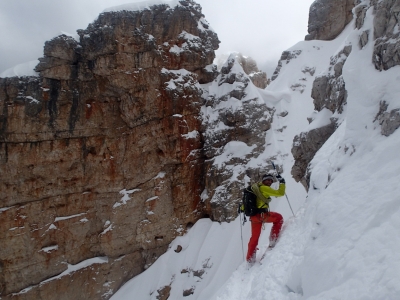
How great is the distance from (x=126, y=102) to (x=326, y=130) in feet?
58.6

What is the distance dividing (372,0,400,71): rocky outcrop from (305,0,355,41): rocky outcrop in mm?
36475

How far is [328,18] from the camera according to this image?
39625 mm

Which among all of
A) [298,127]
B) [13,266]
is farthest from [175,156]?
[13,266]

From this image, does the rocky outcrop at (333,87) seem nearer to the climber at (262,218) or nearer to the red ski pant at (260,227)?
the climber at (262,218)

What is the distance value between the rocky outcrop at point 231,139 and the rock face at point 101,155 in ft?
4.76

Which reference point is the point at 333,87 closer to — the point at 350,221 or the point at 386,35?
the point at 386,35

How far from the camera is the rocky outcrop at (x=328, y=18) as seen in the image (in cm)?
3797

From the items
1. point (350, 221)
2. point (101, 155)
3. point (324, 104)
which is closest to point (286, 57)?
point (101, 155)

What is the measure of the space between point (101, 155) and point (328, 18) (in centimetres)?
3587

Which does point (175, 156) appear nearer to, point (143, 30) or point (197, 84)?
point (197, 84)

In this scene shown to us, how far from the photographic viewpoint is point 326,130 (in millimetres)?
11328

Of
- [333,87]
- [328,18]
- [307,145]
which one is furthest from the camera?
[328,18]

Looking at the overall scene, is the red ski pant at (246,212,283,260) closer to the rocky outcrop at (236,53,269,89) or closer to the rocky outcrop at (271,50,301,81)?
the rocky outcrop at (271,50,301,81)

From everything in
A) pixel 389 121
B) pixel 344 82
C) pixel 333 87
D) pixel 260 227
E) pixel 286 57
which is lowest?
pixel 260 227
